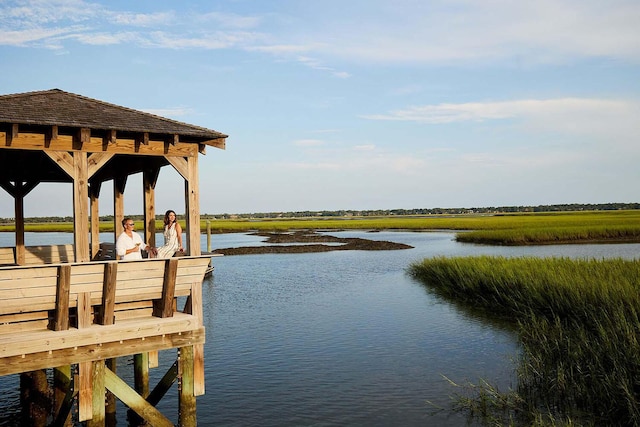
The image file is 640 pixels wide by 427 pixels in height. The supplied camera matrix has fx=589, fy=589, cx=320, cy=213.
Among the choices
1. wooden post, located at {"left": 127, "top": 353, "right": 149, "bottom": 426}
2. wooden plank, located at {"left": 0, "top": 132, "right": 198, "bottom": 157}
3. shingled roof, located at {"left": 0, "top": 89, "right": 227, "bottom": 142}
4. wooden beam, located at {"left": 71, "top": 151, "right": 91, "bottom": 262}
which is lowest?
wooden post, located at {"left": 127, "top": 353, "right": 149, "bottom": 426}

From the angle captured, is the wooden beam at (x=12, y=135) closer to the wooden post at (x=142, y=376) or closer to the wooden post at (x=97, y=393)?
the wooden post at (x=97, y=393)

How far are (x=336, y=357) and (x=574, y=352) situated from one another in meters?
6.31

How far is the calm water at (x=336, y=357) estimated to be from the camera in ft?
38.1

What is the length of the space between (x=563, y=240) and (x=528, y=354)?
43.6 meters

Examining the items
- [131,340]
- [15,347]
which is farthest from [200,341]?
[15,347]

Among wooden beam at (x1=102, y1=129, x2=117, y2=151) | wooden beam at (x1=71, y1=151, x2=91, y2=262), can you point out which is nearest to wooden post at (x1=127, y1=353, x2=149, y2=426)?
wooden beam at (x1=71, y1=151, x2=91, y2=262)

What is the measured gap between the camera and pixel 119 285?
970 centimetres

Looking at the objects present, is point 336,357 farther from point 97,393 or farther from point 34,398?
point 97,393

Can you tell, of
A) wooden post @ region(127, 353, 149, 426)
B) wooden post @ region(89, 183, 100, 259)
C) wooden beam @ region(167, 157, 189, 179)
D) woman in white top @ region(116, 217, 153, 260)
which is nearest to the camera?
wooden beam @ region(167, 157, 189, 179)

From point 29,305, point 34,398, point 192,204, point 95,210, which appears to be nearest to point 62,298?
point 29,305

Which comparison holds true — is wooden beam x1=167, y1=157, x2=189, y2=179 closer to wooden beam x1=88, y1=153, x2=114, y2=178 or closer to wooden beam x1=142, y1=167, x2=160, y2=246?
wooden beam x1=88, y1=153, x2=114, y2=178

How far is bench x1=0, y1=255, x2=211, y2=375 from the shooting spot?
28.5 ft

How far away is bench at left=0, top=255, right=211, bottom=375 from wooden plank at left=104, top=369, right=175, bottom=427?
416 millimetres

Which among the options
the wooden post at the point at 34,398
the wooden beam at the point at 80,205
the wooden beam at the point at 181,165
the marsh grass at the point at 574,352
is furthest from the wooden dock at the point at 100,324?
the marsh grass at the point at 574,352
